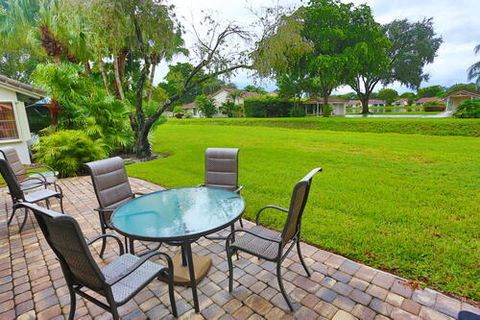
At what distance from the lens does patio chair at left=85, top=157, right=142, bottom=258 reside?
116 inches

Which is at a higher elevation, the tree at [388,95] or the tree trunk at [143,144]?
the tree at [388,95]

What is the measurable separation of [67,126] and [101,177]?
7131 mm

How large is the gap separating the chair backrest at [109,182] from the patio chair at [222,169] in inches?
44.5

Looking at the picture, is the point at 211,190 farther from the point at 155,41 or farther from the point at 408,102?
the point at 408,102

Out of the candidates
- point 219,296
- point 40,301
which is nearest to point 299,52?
point 219,296

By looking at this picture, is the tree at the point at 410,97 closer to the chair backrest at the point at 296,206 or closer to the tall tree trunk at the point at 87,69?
the tall tree trunk at the point at 87,69

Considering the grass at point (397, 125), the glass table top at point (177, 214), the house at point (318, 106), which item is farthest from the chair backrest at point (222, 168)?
the house at point (318, 106)

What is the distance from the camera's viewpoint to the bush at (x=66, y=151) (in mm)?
6734

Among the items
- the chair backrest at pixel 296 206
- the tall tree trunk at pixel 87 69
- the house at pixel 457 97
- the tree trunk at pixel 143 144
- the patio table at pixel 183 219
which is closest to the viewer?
the chair backrest at pixel 296 206

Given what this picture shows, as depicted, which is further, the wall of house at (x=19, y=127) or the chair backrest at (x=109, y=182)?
the wall of house at (x=19, y=127)

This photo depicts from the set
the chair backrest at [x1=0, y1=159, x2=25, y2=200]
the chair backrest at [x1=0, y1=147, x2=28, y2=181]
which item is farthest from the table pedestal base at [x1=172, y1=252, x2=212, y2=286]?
the chair backrest at [x1=0, y1=147, x2=28, y2=181]

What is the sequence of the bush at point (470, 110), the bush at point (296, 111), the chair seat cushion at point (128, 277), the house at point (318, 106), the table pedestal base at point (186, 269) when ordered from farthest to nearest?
the house at point (318, 106) < the bush at point (296, 111) < the bush at point (470, 110) < the table pedestal base at point (186, 269) < the chair seat cushion at point (128, 277)

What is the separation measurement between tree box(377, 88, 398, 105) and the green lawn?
50.2 metres

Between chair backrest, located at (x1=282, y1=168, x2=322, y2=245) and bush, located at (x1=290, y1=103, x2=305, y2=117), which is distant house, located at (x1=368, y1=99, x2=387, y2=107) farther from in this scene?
chair backrest, located at (x1=282, y1=168, x2=322, y2=245)
